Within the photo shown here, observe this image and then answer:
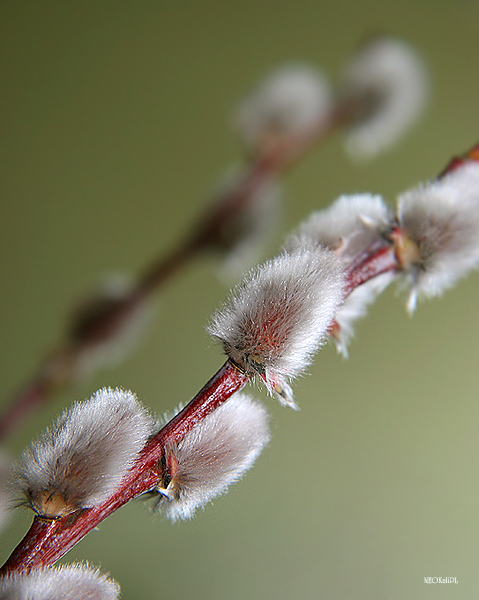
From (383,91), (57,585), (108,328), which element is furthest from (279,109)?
(57,585)

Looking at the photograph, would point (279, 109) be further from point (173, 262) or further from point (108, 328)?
point (108, 328)

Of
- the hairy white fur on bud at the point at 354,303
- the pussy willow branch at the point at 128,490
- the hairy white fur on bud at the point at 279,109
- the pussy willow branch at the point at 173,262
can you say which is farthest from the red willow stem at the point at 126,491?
the hairy white fur on bud at the point at 279,109

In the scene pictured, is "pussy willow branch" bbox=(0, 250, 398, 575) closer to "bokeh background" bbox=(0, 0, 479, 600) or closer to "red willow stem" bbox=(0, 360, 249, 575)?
"red willow stem" bbox=(0, 360, 249, 575)

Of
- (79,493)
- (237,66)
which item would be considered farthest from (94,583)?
(237,66)

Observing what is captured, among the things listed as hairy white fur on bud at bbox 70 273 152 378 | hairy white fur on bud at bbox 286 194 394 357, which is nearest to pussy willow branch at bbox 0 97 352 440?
hairy white fur on bud at bbox 70 273 152 378

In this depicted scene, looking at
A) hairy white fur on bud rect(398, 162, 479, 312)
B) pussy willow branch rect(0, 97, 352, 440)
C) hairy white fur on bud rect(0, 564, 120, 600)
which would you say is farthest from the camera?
pussy willow branch rect(0, 97, 352, 440)

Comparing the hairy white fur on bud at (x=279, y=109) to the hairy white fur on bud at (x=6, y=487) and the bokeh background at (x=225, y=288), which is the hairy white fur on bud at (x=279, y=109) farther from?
the hairy white fur on bud at (x=6, y=487)
